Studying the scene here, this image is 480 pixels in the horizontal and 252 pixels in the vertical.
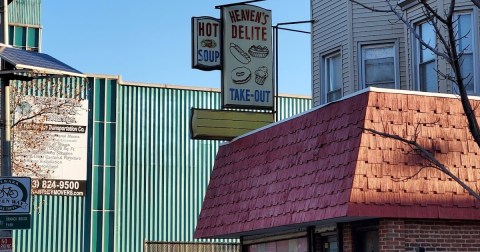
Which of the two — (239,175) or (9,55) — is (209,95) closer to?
(239,175)

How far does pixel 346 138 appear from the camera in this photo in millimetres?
16141

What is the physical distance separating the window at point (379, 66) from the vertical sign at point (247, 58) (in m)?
2.27

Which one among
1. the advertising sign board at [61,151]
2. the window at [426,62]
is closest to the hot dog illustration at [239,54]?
the window at [426,62]

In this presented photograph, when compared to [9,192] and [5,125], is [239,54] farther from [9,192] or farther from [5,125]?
[9,192]

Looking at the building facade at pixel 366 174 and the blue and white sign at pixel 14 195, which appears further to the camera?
the building facade at pixel 366 174

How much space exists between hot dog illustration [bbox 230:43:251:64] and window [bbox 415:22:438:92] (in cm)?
398

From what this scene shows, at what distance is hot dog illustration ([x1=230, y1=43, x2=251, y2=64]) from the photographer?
72.6 ft

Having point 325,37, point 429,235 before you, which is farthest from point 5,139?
point 325,37

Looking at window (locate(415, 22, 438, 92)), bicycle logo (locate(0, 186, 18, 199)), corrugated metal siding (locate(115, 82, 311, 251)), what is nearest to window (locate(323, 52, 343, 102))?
window (locate(415, 22, 438, 92))

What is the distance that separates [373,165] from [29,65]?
5.80 m

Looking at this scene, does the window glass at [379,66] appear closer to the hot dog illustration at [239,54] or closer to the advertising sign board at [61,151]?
the hot dog illustration at [239,54]

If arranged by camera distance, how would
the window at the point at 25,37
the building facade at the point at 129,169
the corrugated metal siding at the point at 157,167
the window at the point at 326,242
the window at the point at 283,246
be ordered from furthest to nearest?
1. the corrugated metal siding at the point at 157,167
2. the window at the point at 25,37
3. the building facade at the point at 129,169
4. the window at the point at 283,246
5. the window at the point at 326,242

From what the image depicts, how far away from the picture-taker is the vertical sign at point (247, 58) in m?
21.8

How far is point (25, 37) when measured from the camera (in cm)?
4125
